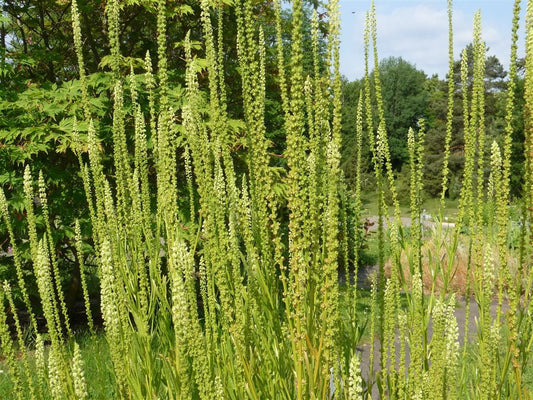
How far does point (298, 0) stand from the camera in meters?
1.28

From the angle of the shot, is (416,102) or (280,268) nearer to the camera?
(280,268)

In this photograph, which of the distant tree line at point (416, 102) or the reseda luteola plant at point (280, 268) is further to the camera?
the distant tree line at point (416, 102)

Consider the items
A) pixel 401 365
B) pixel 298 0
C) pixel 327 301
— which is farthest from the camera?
pixel 401 365

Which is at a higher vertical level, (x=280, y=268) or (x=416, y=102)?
(x=416, y=102)

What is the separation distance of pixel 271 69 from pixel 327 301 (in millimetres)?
6780

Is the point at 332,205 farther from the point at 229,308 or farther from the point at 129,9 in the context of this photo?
the point at 129,9

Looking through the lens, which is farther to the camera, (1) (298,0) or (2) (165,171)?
(2) (165,171)

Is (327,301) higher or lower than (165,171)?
lower

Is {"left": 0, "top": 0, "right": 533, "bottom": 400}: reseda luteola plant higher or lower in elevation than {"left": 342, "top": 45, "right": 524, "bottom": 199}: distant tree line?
lower

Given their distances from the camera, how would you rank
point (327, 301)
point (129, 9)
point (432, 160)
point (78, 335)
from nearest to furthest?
point (327, 301), point (78, 335), point (129, 9), point (432, 160)

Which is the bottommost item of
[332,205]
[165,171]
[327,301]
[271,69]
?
[327,301]

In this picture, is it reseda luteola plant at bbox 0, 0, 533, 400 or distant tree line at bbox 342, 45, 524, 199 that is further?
distant tree line at bbox 342, 45, 524, 199

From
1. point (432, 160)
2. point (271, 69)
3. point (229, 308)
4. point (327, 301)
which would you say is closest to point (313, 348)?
point (327, 301)

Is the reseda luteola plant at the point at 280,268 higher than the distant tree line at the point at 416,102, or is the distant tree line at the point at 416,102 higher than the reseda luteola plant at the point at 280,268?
the distant tree line at the point at 416,102
